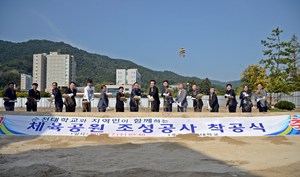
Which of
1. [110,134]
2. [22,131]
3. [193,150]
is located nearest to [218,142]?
[193,150]

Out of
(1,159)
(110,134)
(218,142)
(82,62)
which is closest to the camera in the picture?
(1,159)

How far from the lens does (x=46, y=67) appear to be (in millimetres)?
96875

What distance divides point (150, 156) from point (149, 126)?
2.13 m

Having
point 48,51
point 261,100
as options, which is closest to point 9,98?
point 261,100

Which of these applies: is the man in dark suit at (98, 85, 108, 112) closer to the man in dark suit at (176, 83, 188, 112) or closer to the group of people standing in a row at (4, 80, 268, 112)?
the group of people standing in a row at (4, 80, 268, 112)

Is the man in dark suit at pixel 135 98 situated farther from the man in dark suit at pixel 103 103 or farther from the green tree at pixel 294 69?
the green tree at pixel 294 69

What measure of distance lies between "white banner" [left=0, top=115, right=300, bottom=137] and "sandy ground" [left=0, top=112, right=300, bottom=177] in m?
0.27

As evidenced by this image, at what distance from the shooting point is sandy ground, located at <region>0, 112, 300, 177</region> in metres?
4.03

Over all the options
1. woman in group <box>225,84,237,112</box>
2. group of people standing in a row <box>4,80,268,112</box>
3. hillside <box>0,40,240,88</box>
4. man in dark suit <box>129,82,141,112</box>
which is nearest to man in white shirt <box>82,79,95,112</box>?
group of people standing in a row <box>4,80,268,112</box>

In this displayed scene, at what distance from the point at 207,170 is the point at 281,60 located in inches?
671

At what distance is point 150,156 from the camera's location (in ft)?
16.7

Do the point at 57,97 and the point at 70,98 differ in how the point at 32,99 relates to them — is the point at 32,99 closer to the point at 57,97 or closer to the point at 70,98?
the point at 57,97

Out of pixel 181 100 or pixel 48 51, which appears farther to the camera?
pixel 48 51

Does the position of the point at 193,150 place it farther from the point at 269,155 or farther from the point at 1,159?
the point at 1,159
